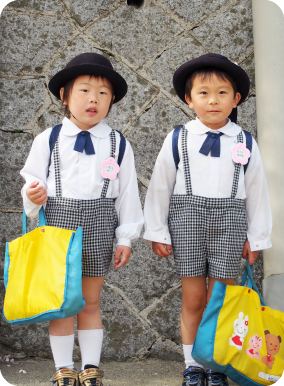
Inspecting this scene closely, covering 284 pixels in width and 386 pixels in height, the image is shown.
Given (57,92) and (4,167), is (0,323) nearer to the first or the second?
(4,167)

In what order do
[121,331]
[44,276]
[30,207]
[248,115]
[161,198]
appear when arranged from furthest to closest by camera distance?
[248,115], [121,331], [161,198], [30,207], [44,276]

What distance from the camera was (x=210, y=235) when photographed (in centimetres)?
202

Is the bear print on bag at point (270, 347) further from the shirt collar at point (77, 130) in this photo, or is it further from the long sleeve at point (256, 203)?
the shirt collar at point (77, 130)

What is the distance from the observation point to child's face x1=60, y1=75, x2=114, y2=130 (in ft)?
6.60

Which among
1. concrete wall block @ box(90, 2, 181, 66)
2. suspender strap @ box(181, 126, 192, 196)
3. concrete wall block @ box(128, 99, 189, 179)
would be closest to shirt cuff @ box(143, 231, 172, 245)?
suspender strap @ box(181, 126, 192, 196)

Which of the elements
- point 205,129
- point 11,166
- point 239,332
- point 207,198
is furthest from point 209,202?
point 11,166

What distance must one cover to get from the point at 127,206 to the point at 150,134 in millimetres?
813

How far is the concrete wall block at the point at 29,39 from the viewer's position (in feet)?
8.96

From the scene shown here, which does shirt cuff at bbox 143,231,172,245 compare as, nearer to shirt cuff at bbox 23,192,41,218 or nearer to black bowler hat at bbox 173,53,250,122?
shirt cuff at bbox 23,192,41,218

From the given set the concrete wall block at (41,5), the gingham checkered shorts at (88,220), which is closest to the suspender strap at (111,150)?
the gingham checkered shorts at (88,220)

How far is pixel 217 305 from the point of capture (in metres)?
1.93

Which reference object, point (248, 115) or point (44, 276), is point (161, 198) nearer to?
point (44, 276)

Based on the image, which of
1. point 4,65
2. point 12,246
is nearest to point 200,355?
point 12,246

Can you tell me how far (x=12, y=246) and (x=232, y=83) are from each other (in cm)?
130
